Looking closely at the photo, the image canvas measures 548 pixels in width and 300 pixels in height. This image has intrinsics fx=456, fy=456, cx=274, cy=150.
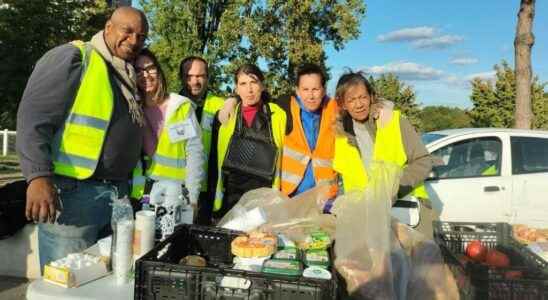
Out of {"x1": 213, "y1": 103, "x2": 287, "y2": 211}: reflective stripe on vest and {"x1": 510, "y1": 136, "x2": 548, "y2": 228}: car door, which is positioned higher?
{"x1": 213, "y1": 103, "x2": 287, "y2": 211}: reflective stripe on vest

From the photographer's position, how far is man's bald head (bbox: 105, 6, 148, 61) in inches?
87.3

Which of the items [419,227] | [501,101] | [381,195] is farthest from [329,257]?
[501,101]

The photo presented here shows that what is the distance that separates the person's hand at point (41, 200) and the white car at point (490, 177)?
380cm

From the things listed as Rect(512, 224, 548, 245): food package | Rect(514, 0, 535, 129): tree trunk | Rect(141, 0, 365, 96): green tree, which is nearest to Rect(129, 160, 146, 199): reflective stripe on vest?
Rect(512, 224, 548, 245): food package

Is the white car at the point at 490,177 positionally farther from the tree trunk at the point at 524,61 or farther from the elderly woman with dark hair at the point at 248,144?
the tree trunk at the point at 524,61

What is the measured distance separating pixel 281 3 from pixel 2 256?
13.3m

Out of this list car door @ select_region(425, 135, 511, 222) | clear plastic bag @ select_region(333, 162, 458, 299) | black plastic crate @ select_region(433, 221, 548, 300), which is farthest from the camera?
car door @ select_region(425, 135, 511, 222)

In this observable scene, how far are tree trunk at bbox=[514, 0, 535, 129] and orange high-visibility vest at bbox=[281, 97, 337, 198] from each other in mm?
6811

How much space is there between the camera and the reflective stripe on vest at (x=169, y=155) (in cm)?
265

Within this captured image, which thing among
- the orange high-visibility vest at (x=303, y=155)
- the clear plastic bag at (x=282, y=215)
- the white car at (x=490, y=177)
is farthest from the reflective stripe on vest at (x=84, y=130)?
the white car at (x=490, y=177)

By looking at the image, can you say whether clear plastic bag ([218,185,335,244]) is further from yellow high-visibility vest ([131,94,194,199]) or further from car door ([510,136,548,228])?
car door ([510,136,548,228])

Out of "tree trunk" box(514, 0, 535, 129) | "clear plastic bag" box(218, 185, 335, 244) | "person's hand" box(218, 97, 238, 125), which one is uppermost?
"tree trunk" box(514, 0, 535, 129)

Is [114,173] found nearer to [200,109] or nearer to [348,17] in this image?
[200,109]

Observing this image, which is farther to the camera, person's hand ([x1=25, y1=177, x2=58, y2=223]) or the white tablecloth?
person's hand ([x1=25, y1=177, x2=58, y2=223])
